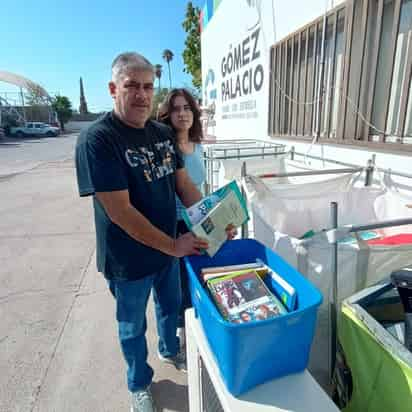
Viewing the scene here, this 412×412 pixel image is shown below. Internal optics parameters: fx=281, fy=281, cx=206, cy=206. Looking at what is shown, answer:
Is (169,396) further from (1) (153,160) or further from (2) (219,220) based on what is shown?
(1) (153,160)

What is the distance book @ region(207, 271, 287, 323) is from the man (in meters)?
0.17

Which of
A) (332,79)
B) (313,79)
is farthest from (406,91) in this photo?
(313,79)

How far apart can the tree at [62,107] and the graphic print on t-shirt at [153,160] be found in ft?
132

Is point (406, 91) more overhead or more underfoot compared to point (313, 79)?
more underfoot

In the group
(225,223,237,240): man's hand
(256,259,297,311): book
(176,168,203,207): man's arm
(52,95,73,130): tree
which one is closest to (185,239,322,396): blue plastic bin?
(256,259,297,311): book

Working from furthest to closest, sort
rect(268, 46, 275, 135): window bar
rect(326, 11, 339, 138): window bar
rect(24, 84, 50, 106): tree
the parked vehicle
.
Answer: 1. rect(24, 84, 50, 106): tree
2. the parked vehicle
3. rect(268, 46, 275, 135): window bar
4. rect(326, 11, 339, 138): window bar

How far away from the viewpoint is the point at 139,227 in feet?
3.52

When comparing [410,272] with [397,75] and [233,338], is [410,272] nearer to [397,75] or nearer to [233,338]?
[233,338]

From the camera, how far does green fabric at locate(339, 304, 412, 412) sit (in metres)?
0.73

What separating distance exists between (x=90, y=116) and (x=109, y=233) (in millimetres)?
57508

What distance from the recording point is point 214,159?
8.63ft

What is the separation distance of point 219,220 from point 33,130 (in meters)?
30.3

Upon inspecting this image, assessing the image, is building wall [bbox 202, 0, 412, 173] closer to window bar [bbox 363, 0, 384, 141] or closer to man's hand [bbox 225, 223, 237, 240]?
window bar [bbox 363, 0, 384, 141]

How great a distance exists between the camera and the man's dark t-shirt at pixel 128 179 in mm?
1038
